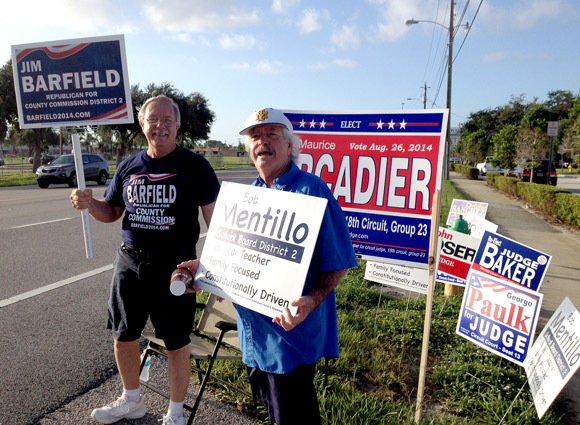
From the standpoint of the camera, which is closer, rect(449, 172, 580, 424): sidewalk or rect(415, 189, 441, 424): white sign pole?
rect(415, 189, 441, 424): white sign pole

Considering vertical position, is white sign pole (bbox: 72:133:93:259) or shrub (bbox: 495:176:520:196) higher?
white sign pole (bbox: 72:133:93:259)

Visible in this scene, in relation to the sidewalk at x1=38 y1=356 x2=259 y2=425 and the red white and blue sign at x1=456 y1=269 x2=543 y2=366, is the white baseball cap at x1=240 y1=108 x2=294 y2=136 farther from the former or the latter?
the red white and blue sign at x1=456 y1=269 x2=543 y2=366

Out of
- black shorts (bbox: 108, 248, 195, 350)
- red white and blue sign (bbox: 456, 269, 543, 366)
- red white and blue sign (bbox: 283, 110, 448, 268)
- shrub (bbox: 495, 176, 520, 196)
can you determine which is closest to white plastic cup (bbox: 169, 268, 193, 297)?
black shorts (bbox: 108, 248, 195, 350)

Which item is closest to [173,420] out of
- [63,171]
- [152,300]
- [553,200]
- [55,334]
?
[152,300]

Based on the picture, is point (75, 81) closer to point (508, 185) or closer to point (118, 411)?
point (118, 411)

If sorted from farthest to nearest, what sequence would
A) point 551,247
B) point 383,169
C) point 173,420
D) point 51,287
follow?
point 551,247 → point 51,287 → point 383,169 → point 173,420

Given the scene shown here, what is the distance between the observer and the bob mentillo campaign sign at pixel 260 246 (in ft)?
6.16

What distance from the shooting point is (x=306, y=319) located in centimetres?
196

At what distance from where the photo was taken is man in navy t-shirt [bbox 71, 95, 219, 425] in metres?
2.62

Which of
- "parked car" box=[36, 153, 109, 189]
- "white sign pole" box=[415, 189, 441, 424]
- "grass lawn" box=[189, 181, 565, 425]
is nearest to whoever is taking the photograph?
"white sign pole" box=[415, 189, 441, 424]

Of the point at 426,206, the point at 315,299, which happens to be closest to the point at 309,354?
the point at 315,299

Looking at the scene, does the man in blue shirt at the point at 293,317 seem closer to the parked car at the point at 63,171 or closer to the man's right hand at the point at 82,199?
the man's right hand at the point at 82,199

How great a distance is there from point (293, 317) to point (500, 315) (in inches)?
88.9

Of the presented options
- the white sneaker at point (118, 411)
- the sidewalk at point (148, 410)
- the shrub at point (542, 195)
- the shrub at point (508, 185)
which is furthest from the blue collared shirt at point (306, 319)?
the shrub at point (508, 185)
